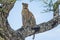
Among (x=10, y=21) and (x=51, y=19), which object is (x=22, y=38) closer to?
(x=10, y=21)

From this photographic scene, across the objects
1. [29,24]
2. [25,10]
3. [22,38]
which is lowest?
[22,38]

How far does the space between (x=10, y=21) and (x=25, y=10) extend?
0.71ft

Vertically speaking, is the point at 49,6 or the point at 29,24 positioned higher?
the point at 49,6

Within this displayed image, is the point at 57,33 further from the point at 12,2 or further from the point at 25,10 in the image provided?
the point at 12,2

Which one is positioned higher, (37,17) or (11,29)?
(37,17)

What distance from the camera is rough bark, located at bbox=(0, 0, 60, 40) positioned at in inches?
92.0

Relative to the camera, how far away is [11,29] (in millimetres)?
2348

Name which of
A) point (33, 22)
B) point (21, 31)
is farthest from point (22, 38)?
point (33, 22)

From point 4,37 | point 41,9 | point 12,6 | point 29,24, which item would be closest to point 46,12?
point 41,9

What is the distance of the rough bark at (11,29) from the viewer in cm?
234

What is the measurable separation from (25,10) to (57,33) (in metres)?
0.46

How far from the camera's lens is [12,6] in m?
2.36

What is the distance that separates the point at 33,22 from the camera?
2.34 metres

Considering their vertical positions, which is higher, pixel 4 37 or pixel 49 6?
pixel 49 6
